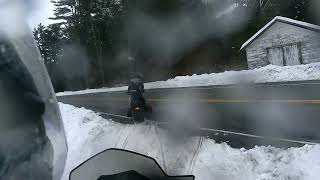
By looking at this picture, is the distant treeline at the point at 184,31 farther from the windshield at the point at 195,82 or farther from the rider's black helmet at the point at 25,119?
the rider's black helmet at the point at 25,119

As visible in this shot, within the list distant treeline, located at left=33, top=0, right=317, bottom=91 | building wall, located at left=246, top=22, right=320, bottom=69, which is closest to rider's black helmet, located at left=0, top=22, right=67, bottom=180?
building wall, located at left=246, top=22, right=320, bottom=69

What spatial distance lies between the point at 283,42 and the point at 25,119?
27.2 metres

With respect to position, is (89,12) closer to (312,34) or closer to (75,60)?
(75,60)

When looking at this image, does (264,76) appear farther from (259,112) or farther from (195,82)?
(259,112)

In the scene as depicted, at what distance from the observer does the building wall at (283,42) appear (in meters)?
26.0

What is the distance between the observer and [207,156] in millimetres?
7867

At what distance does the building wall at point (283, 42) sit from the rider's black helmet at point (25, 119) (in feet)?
83.9

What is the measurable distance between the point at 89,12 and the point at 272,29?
23.1 meters

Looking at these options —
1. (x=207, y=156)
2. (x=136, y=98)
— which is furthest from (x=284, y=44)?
(x=207, y=156)

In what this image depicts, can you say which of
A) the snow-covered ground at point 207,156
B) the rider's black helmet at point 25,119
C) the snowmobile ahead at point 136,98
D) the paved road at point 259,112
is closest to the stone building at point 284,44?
the paved road at point 259,112

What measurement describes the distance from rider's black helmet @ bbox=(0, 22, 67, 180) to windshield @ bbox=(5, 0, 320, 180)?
0.14m

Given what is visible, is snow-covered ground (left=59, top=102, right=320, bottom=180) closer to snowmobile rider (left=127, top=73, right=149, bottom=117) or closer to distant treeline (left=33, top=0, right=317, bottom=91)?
snowmobile rider (left=127, top=73, right=149, bottom=117)

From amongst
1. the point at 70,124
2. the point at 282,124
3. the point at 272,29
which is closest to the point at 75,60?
the point at 272,29

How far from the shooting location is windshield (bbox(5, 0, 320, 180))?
302 inches
